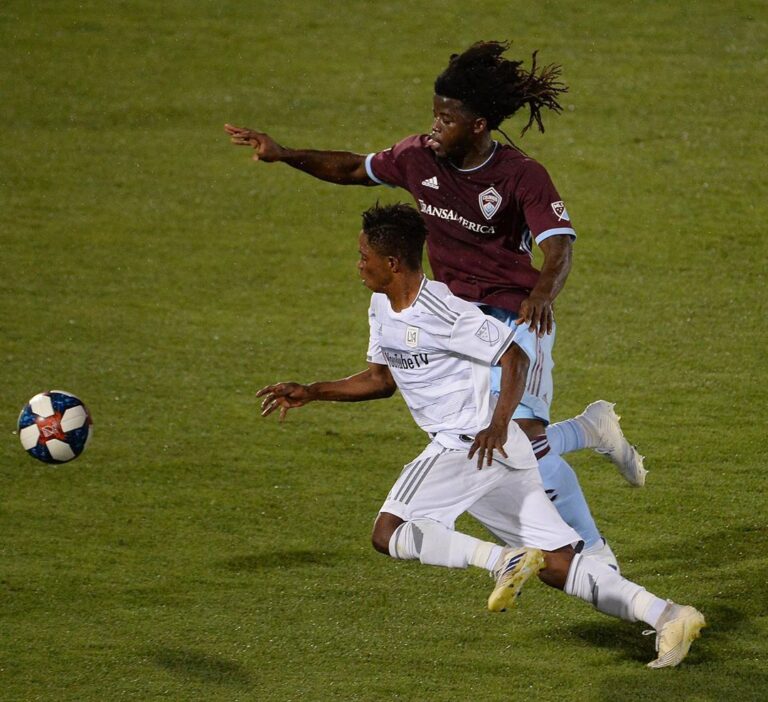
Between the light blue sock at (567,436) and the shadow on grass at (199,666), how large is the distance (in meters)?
1.79

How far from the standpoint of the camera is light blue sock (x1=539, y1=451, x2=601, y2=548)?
592cm

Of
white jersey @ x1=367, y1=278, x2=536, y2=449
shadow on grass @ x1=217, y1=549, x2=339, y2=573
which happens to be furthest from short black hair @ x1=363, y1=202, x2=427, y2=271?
shadow on grass @ x1=217, y1=549, x2=339, y2=573

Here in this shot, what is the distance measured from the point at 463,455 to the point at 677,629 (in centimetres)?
104

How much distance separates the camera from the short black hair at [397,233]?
17.3ft

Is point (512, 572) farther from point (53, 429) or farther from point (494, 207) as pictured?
point (53, 429)

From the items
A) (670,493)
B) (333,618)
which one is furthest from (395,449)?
(333,618)

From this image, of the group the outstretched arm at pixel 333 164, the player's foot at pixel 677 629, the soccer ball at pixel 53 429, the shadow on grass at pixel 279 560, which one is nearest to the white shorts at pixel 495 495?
the player's foot at pixel 677 629

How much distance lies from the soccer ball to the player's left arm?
2450 mm

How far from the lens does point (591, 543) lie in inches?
235

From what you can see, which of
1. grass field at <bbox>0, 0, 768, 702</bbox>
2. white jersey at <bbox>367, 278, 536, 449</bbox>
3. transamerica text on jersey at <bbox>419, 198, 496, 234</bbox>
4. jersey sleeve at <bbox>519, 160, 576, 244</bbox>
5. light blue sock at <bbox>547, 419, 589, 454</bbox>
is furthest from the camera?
light blue sock at <bbox>547, 419, 589, 454</bbox>

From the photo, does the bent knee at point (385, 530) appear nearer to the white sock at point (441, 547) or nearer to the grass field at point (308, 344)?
the white sock at point (441, 547)

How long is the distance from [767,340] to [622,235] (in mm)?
2067

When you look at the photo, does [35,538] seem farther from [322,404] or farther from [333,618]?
[322,404]

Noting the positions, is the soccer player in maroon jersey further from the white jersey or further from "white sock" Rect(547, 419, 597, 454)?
the white jersey
